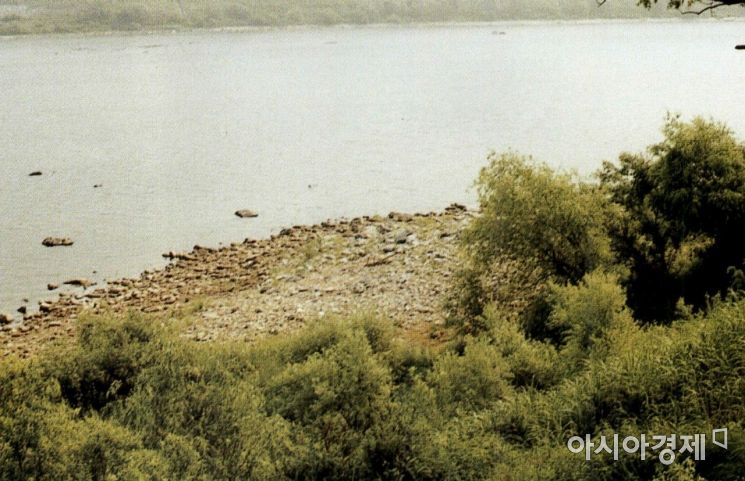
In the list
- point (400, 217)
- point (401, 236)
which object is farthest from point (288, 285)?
point (400, 217)

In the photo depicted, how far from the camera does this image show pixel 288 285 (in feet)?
91.4

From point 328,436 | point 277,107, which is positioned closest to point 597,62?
point 277,107

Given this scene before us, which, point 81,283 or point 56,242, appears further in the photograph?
point 56,242

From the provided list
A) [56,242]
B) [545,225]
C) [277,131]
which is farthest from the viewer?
[277,131]

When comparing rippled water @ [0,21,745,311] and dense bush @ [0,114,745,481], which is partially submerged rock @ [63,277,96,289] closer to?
rippled water @ [0,21,745,311]

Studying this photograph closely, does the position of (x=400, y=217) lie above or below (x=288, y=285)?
above

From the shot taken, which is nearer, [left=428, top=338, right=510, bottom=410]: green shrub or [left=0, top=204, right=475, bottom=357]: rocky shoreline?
[left=428, top=338, right=510, bottom=410]: green shrub

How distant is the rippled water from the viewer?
38000mm

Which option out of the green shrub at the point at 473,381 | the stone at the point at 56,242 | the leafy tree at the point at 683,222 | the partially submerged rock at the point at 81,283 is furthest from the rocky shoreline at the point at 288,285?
the green shrub at the point at 473,381

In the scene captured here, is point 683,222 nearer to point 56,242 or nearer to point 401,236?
point 401,236

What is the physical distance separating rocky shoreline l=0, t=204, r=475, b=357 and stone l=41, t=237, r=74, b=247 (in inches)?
218

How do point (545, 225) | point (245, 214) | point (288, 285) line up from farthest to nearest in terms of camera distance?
1. point (245, 214)
2. point (288, 285)
3. point (545, 225)

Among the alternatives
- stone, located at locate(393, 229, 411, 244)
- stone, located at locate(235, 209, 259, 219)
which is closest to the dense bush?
stone, located at locate(393, 229, 411, 244)

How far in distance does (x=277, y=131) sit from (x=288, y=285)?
36.8 m
